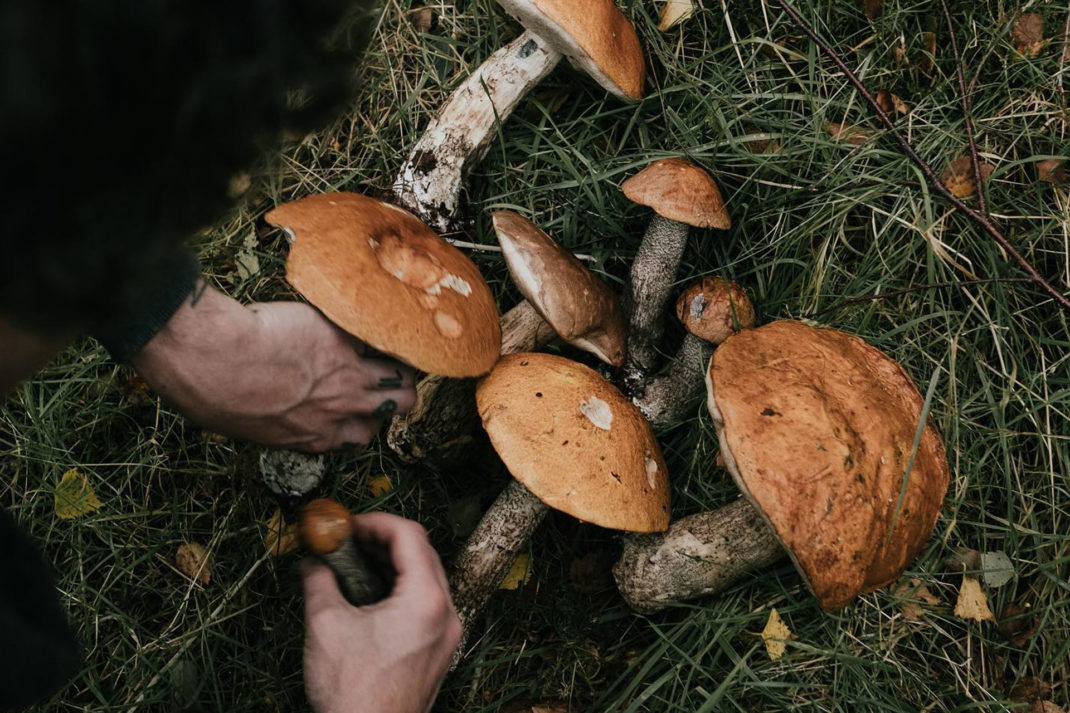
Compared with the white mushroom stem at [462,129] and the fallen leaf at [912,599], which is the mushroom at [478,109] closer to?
the white mushroom stem at [462,129]

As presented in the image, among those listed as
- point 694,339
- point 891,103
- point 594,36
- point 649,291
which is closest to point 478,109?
point 594,36

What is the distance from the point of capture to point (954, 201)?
239cm

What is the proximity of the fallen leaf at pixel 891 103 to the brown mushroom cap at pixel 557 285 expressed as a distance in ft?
4.43

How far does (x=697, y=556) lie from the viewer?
218 centimetres

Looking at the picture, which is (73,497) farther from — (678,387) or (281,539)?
(678,387)

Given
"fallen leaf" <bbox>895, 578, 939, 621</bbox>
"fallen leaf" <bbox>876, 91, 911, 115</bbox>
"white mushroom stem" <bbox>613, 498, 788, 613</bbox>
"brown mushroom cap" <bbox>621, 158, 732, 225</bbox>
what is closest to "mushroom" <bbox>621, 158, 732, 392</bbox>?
"brown mushroom cap" <bbox>621, 158, 732, 225</bbox>

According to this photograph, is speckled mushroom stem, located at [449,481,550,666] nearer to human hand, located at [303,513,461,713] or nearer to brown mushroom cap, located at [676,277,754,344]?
human hand, located at [303,513,461,713]

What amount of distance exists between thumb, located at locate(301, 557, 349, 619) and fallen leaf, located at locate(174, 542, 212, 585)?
3.25 ft

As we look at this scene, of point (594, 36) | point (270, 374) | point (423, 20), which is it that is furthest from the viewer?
point (423, 20)

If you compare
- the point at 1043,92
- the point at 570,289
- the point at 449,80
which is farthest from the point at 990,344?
the point at 449,80

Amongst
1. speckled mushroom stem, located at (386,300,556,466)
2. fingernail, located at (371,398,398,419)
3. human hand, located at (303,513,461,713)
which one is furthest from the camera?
speckled mushroom stem, located at (386,300,556,466)

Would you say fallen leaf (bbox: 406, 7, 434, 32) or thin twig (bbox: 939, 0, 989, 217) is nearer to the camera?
thin twig (bbox: 939, 0, 989, 217)

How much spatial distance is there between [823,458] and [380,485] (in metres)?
1.56

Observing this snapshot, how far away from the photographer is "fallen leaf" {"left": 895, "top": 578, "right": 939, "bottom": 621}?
2305mm
